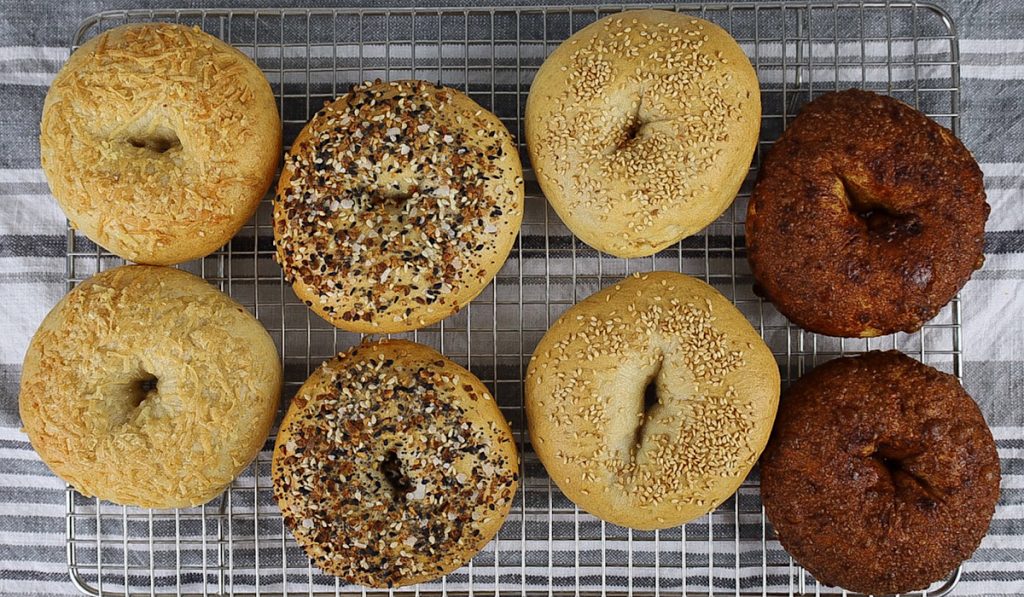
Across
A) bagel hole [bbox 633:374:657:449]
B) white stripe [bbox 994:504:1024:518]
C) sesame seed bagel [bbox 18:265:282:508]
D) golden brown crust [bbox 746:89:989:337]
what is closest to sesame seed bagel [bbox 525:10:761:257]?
golden brown crust [bbox 746:89:989:337]

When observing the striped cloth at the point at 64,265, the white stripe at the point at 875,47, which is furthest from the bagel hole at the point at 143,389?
the white stripe at the point at 875,47

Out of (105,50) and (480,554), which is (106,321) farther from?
(480,554)

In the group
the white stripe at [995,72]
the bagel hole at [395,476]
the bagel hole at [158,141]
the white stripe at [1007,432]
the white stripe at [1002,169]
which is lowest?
the white stripe at [1007,432]

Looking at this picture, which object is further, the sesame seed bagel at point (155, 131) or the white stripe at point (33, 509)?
the white stripe at point (33, 509)

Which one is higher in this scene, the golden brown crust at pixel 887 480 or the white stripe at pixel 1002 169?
the white stripe at pixel 1002 169

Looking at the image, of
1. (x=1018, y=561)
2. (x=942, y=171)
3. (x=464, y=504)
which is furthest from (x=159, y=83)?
(x=1018, y=561)

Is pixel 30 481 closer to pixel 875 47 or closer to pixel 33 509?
pixel 33 509

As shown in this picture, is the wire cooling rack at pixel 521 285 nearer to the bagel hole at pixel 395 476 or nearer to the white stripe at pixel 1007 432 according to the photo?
the white stripe at pixel 1007 432

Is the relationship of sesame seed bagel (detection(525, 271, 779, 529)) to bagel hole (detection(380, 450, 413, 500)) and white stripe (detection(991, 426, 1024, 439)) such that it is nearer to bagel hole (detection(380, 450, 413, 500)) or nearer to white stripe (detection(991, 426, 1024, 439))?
bagel hole (detection(380, 450, 413, 500))
